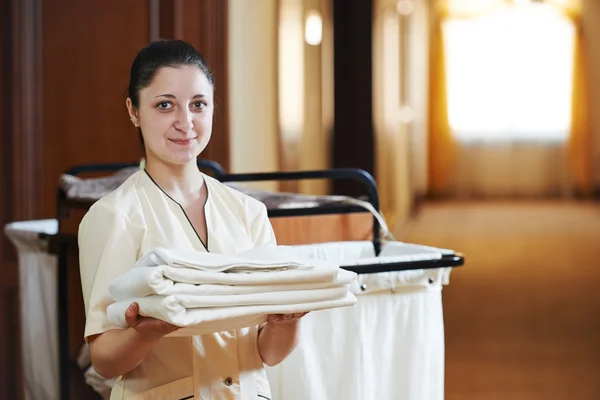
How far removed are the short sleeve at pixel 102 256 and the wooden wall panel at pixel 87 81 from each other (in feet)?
6.30

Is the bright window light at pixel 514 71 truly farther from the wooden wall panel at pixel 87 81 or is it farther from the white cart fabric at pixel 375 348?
the white cart fabric at pixel 375 348

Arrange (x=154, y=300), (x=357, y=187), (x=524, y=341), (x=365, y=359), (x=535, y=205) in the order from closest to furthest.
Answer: (x=154, y=300), (x=365, y=359), (x=524, y=341), (x=357, y=187), (x=535, y=205)

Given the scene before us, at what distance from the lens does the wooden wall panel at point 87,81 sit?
2.87m

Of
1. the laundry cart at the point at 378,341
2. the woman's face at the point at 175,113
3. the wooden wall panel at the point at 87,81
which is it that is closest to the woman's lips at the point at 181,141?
the woman's face at the point at 175,113

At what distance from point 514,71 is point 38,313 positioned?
978 cm

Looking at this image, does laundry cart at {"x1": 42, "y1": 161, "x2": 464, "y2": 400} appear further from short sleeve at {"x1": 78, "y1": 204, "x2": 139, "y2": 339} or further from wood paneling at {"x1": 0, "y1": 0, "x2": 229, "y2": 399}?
wood paneling at {"x1": 0, "y1": 0, "x2": 229, "y2": 399}

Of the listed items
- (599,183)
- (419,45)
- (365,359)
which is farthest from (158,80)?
(599,183)

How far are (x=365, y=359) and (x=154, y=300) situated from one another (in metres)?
0.66

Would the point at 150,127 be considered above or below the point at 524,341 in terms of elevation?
above

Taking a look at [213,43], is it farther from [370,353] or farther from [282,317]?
[282,317]

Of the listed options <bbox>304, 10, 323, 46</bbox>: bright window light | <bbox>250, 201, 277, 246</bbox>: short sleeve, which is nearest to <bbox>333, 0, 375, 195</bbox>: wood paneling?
<bbox>304, 10, 323, 46</bbox>: bright window light

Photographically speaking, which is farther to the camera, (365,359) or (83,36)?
(83,36)

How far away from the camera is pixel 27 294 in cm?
199

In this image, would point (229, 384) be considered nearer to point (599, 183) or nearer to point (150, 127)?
point (150, 127)
